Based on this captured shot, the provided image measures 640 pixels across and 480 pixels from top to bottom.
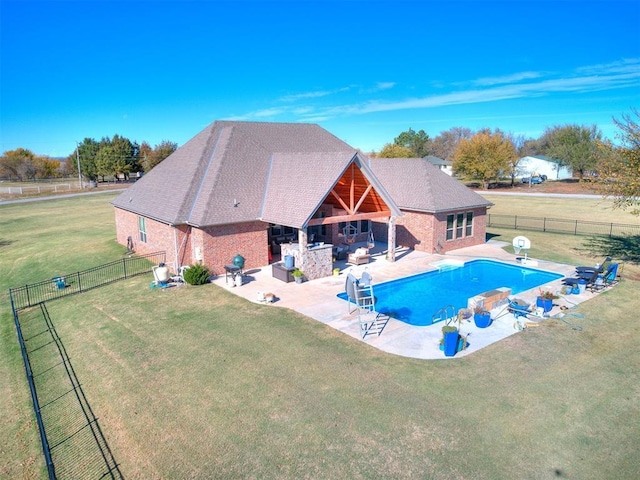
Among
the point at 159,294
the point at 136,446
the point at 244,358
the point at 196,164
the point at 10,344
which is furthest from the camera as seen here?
the point at 196,164

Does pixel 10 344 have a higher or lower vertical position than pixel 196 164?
lower

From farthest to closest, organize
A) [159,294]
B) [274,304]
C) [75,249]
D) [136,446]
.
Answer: [75,249] < [159,294] < [274,304] < [136,446]

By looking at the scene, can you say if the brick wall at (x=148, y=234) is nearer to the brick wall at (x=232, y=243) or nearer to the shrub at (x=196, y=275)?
the brick wall at (x=232, y=243)

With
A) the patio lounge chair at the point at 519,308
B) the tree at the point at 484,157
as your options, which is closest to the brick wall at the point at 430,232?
the patio lounge chair at the point at 519,308

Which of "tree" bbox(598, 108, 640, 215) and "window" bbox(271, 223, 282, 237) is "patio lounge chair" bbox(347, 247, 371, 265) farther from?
"tree" bbox(598, 108, 640, 215)

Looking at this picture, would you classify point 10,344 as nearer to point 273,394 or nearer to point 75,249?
point 273,394

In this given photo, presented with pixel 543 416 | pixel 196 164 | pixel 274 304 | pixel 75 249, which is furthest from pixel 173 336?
pixel 75 249

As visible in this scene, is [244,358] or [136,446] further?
[244,358]

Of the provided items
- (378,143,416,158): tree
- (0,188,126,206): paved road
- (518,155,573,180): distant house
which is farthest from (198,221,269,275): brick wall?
(518,155,573,180): distant house
